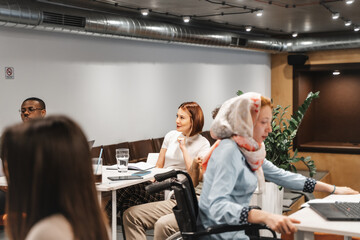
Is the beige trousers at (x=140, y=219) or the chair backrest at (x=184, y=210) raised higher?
the chair backrest at (x=184, y=210)

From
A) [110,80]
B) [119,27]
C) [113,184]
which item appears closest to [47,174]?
[113,184]

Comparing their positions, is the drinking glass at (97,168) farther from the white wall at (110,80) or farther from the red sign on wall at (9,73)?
the red sign on wall at (9,73)

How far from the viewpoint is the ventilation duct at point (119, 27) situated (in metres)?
5.11

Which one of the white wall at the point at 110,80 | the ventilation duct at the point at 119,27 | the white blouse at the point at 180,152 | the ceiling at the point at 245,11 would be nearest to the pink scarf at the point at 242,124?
the white blouse at the point at 180,152

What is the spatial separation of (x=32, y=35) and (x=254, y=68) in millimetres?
5805

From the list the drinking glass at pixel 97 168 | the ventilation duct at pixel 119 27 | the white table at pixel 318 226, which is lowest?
the white table at pixel 318 226

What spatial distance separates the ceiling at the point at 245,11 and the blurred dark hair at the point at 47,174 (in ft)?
17.0

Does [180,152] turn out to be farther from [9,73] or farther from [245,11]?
[245,11]

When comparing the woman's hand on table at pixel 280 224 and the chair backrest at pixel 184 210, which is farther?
the chair backrest at pixel 184 210

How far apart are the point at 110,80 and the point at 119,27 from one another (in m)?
1.07

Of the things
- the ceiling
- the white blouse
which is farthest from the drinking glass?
the ceiling

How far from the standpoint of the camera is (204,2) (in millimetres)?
6328

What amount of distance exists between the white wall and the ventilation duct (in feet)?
1.88

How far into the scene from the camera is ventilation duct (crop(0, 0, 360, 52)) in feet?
16.8
